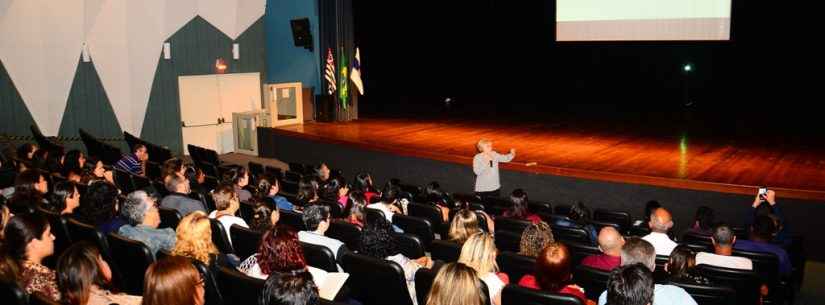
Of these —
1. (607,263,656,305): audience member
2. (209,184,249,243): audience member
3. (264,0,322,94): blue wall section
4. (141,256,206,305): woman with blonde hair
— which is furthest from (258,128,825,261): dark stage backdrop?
(141,256,206,305): woman with blonde hair

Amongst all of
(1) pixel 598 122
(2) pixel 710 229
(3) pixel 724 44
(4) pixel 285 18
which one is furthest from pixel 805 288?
(3) pixel 724 44

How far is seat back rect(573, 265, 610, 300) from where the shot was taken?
4367 millimetres

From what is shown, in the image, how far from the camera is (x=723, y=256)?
518 cm

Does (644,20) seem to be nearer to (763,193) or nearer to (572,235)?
(763,193)

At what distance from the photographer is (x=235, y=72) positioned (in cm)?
1555

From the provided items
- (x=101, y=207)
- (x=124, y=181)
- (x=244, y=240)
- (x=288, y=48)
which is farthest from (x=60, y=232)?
(x=288, y=48)

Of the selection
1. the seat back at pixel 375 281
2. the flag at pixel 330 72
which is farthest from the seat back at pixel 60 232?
the flag at pixel 330 72

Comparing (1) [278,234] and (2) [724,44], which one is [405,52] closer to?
(2) [724,44]

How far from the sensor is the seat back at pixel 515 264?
14.9 ft

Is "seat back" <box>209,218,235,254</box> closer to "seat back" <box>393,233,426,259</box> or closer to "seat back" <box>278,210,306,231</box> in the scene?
"seat back" <box>278,210,306,231</box>

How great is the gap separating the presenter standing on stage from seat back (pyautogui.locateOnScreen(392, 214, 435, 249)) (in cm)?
292

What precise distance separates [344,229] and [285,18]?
429 inches

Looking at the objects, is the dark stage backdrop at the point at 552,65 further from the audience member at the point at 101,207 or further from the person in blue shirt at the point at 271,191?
the audience member at the point at 101,207

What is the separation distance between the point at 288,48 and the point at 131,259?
1160cm
